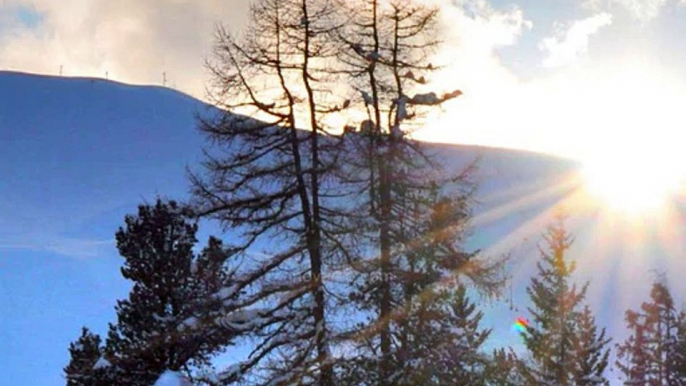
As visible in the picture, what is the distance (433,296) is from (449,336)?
0.70 metres

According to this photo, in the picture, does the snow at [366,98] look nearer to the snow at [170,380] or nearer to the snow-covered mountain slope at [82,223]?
the snow-covered mountain slope at [82,223]

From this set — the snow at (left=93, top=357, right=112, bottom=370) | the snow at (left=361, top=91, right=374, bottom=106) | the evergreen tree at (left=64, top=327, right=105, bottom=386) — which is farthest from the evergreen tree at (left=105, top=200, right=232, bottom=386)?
the snow at (left=361, top=91, right=374, bottom=106)

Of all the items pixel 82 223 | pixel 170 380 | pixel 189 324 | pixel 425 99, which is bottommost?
pixel 170 380

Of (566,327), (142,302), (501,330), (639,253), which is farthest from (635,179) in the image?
(142,302)

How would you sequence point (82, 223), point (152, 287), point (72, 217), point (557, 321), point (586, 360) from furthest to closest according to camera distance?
point (72, 217), point (82, 223), point (586, 360), point (557, 321), point (152, 287)

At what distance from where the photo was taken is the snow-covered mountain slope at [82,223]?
64562mm

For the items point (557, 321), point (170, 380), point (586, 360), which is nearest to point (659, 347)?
point (586, 360)

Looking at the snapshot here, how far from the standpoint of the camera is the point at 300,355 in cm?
1074

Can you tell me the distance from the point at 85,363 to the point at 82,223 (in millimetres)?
134995

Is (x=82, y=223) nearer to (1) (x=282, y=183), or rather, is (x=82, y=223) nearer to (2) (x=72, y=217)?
(2) (x=72, y=217)

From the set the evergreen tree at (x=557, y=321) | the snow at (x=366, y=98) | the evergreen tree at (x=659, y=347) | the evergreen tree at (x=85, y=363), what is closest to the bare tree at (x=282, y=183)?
the snow at (x=366, y=98)

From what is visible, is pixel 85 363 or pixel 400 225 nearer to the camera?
pixel 400 225

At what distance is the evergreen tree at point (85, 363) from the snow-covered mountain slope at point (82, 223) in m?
3.93

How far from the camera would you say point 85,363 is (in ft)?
51.5
